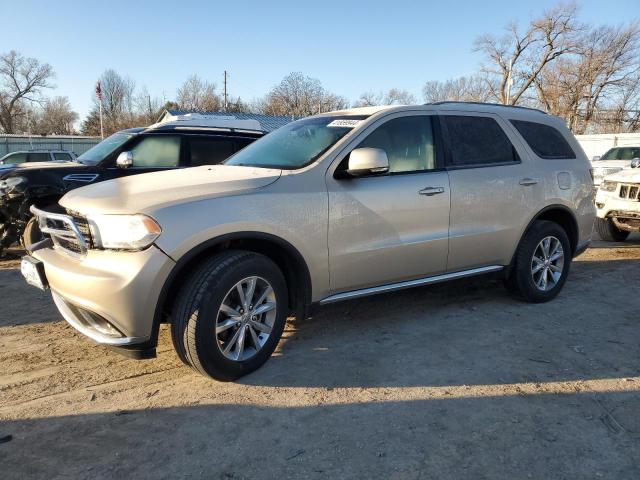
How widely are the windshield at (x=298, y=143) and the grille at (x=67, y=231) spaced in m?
1.43

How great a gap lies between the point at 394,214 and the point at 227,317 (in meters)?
1.53

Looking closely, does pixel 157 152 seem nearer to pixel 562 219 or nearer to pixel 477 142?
pixel 477 142

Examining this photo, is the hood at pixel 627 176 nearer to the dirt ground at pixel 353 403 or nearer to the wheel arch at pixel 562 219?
the wheel arch at pixel 562 219

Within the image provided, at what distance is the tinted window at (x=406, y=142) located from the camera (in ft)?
13.4

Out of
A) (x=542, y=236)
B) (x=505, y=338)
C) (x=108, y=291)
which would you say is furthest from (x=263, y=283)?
(x=542, y=236)

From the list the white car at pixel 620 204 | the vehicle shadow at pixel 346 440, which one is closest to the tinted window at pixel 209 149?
the vehicle shadow at pixel 346 440

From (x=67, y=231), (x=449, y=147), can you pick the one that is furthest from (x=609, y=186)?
(x=67, y=231)

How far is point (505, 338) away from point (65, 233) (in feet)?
11.2

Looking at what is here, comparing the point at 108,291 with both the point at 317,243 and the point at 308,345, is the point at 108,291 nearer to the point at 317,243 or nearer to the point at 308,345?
the point at 317,243

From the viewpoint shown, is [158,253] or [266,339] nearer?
[158,253]

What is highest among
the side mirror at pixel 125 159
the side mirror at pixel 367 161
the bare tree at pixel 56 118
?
the bare tree at pixel 56 118

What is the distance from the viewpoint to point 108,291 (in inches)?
117

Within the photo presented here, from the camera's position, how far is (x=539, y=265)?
5055 mm

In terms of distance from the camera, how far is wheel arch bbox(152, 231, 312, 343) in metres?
3.10
